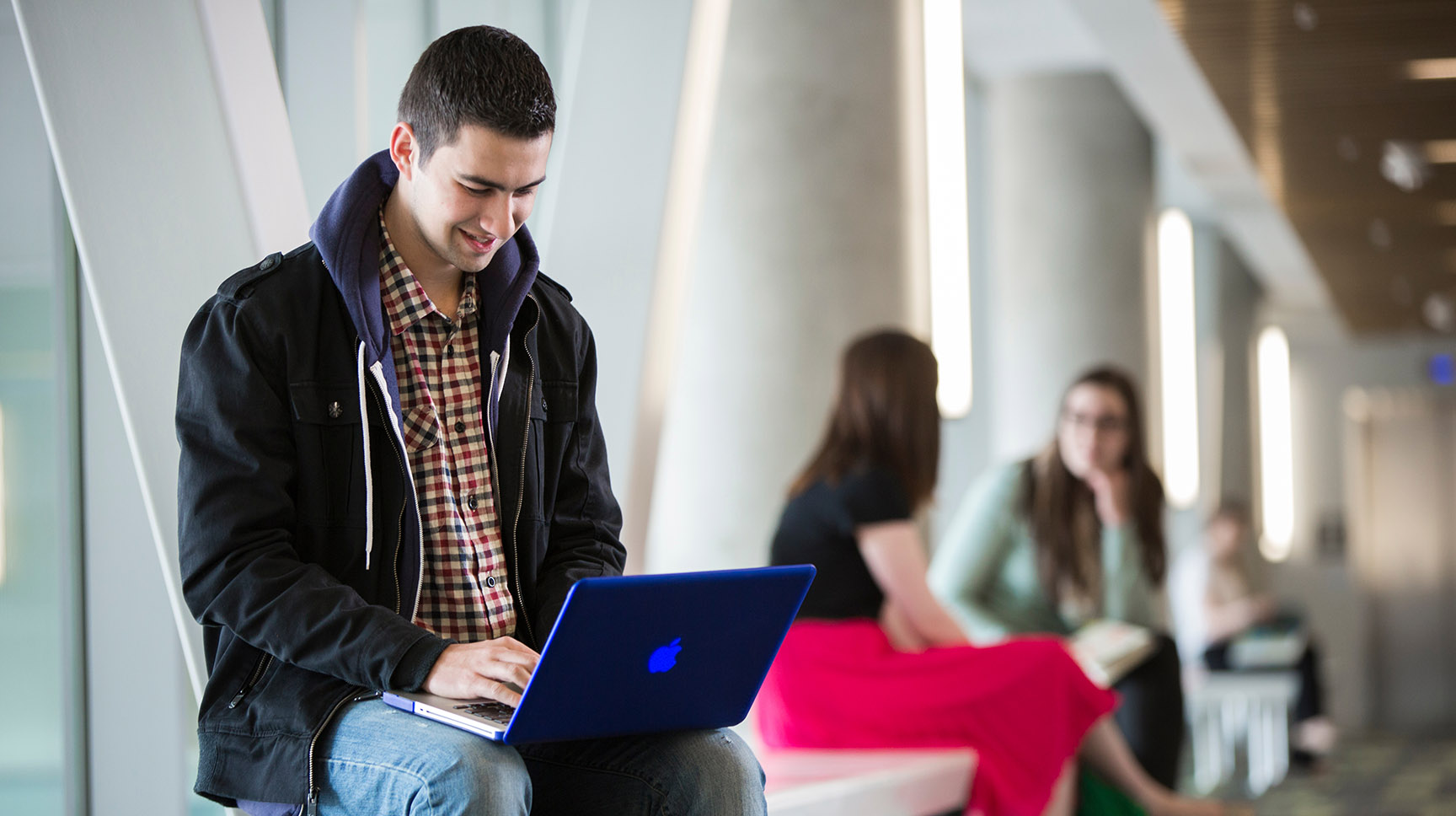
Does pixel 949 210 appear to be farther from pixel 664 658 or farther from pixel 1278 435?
pixel 1278 435

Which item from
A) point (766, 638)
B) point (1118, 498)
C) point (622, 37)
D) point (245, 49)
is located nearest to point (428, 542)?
point (766, 638)

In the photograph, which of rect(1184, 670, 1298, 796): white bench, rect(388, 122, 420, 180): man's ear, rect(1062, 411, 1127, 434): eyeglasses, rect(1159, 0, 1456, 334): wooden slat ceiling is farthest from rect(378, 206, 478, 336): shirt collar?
rect(1184, 670, 1298, 796): white bench

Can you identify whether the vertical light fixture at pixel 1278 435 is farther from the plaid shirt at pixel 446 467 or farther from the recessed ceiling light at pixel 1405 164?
the plaid shirt at pixel 446 467

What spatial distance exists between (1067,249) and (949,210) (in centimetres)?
85

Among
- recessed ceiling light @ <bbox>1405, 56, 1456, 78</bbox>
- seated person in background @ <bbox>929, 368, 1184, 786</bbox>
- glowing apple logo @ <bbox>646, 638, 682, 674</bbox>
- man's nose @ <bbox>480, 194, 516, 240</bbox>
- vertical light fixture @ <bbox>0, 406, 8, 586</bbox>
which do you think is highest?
recessed ceiling light @ <bbox>1405, 56, 1456, 78</bbox>

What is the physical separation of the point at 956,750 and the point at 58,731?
1.88 meters

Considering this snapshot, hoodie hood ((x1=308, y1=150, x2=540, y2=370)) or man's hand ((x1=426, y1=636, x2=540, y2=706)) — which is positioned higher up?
hoodie hood ((x1=308, y1=150, x2=540, y2=370))

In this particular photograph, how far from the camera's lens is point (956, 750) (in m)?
3.44

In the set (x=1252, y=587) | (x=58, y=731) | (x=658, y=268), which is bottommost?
(x=1252, y=587)

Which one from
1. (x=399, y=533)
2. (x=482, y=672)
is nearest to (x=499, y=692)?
(x=482, y=672)

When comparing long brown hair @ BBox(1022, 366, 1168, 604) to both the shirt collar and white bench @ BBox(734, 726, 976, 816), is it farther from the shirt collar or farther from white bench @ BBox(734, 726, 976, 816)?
the shirt collar

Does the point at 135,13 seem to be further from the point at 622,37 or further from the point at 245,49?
the point at 622,37

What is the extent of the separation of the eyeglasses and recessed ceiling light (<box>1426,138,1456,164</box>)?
3.95m

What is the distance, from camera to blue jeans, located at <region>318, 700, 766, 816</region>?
5.17 ft
